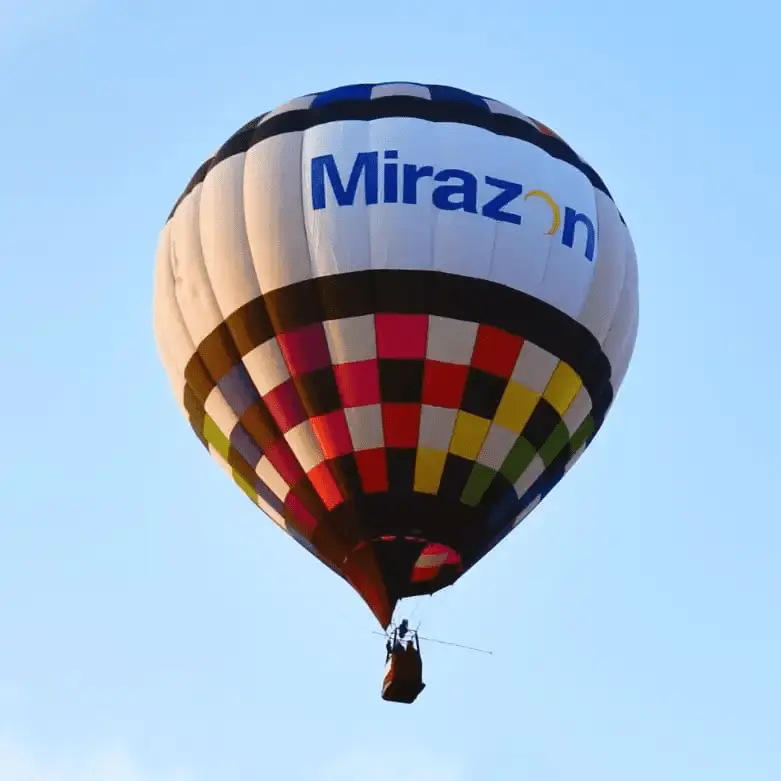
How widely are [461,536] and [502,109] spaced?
10.1ft

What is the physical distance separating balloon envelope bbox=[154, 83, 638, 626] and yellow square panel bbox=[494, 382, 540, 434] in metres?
0.01

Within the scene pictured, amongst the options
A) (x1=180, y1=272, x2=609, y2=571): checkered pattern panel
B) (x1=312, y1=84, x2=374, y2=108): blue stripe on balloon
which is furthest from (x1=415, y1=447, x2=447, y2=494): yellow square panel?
(x1=312, y1=84, x2=374, y2=108): blue stripe on balloon

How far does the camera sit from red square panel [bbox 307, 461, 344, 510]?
50.8 ft

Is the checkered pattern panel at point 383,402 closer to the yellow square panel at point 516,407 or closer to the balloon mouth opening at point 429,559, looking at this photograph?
the yellow square panel at point 516,407

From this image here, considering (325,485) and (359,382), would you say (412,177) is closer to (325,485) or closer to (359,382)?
(359,382)

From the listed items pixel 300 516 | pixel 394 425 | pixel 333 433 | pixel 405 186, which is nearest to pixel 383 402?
pixel 394 425

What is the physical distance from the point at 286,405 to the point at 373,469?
734mm

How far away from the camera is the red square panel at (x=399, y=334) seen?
15.3 meters

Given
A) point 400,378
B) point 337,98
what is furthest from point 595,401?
point 337,98

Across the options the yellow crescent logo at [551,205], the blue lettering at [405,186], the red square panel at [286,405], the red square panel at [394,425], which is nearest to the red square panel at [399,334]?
the red square panel at [394,425]

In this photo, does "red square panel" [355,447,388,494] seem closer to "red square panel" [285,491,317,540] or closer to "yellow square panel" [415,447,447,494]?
"yellow square panel" [415,447,447,494]

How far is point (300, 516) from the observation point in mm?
15797

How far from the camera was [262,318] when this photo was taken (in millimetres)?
15523

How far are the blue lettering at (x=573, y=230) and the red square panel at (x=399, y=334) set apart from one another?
3.86ft
